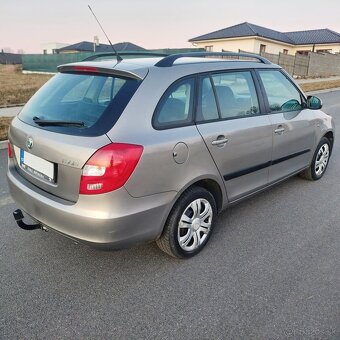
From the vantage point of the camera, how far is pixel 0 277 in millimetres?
2592

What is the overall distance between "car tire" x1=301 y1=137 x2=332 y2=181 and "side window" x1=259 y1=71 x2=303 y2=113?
87 cm

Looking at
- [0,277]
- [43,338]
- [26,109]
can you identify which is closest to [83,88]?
[26,109]

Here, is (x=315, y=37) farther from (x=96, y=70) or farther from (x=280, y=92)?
(x=96, y=70)

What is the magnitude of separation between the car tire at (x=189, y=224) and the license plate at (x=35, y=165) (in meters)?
0.98

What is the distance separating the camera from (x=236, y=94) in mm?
3207

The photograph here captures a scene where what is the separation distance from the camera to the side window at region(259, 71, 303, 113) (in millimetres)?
3603

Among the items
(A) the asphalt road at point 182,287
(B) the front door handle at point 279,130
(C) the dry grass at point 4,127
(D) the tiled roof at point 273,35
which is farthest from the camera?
(D) the tiled roof at point 273,35

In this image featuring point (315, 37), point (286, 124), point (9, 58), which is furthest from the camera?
point (9, 58)

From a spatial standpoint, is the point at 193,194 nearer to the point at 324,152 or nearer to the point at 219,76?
the point at 219,76

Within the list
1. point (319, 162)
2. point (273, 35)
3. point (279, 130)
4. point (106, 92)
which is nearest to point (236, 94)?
point (279, 130)

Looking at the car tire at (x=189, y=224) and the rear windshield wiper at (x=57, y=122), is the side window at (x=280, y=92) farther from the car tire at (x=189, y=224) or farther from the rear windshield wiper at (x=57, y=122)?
the rear windshield wiper at (x=57, y=122)

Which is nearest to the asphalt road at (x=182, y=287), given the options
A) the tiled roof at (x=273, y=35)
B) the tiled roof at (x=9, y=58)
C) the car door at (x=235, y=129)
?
the car door at (x=235, y=129)

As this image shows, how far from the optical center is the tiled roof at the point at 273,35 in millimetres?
33938

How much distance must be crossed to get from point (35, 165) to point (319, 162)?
153 inches
